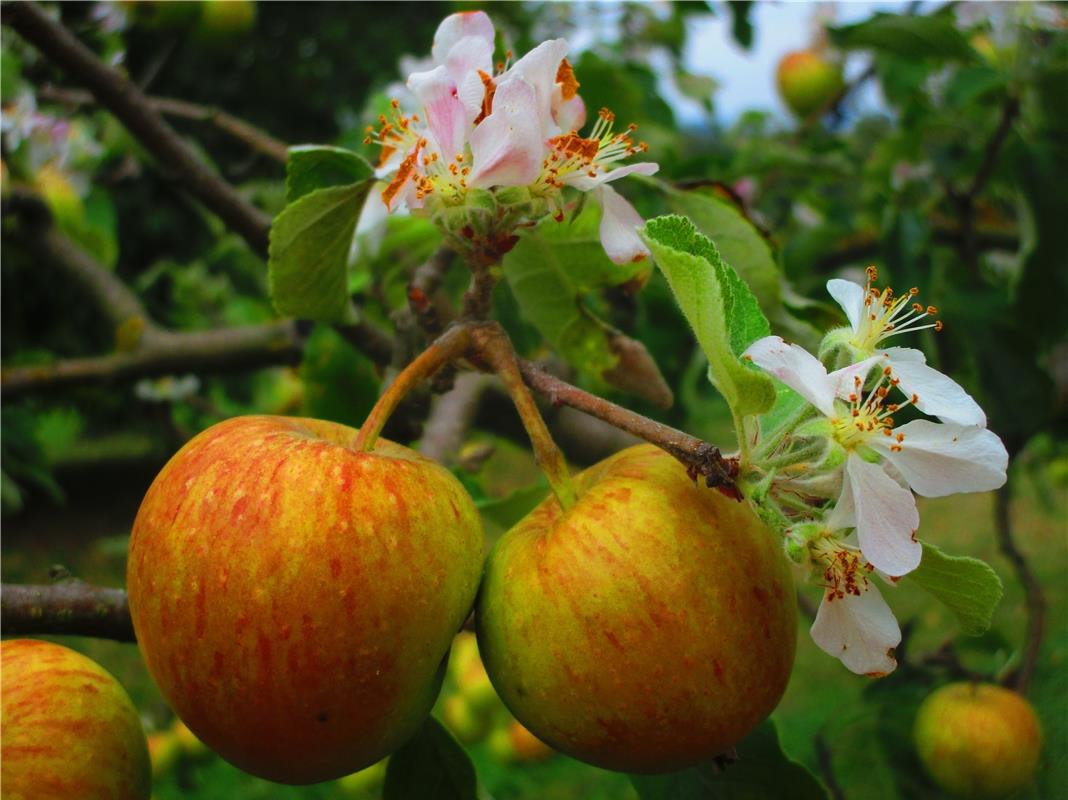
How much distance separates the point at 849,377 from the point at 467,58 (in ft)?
1.08

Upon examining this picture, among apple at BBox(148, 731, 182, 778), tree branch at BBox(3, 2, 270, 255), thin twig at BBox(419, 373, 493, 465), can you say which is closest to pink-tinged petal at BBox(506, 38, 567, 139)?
thin twig at BBox(419, 373, 493, 465)

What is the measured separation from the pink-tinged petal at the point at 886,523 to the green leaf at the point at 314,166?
0.41m

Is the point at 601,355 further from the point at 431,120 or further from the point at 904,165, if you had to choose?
the point at 904,165

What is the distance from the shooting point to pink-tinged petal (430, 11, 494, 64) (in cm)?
71

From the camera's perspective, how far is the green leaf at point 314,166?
72cm

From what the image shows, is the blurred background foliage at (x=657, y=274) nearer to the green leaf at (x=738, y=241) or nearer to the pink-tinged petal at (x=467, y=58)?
the green leaf at (x=738, y=241)

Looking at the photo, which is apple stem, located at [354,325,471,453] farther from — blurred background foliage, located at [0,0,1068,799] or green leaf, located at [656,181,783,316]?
green leaf, located at [656,181,783,316]

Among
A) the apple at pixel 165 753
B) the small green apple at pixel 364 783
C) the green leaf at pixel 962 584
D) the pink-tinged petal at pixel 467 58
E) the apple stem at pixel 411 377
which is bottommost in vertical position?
the apple at pixel 165 753

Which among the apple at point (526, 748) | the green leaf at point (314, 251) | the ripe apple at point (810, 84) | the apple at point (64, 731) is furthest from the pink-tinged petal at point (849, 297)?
the ripe apple at point (810, 84)

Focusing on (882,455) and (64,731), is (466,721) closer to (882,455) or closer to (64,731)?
(64,731)

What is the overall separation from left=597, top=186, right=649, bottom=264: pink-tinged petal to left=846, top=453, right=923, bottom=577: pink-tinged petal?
0.24 metres

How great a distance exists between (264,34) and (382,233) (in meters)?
6.44

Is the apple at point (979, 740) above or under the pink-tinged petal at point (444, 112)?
under

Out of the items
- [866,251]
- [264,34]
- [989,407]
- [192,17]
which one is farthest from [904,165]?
[264,34]
